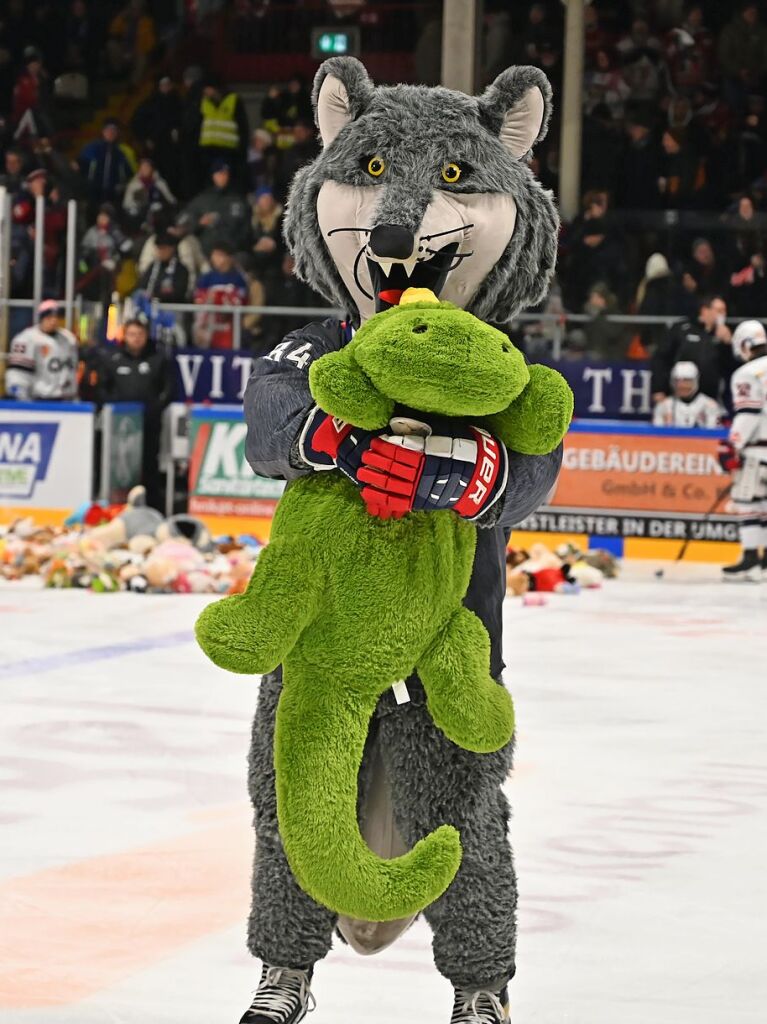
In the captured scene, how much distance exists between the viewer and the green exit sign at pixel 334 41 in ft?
56.5

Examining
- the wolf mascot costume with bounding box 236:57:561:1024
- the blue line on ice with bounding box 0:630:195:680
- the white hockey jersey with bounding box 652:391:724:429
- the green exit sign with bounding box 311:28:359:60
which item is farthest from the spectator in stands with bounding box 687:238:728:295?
the wolf mascot costume with bounding box 236:57:561:1024

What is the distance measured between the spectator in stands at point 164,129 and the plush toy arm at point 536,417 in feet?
48.5

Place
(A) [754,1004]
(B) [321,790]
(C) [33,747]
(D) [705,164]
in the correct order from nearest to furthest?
1. (B) [321,790]
2. (A) [754,1004]
3. (C) [33,747]
4. (D) [705,164]

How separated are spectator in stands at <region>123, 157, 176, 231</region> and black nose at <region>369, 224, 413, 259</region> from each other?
45.0ft

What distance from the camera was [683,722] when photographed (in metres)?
6.01

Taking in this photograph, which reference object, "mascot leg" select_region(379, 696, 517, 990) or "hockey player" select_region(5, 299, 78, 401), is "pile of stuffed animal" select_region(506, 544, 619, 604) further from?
"mascot leg" select_region(379, 696, 517, 990)

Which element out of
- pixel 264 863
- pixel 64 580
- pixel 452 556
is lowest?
pixel 64 580

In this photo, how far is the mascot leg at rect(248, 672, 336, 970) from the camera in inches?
108

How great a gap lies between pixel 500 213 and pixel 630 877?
1857mm

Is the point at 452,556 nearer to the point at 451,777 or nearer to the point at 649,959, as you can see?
the point at 451,777

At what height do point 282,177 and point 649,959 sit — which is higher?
point 282,177

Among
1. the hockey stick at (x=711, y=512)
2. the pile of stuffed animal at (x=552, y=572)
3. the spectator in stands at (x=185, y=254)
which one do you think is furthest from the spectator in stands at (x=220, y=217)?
the pile of stuffed animal at (x=552, y=572)

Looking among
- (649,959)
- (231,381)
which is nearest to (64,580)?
(231,381)

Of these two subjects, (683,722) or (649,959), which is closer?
(649,959)
